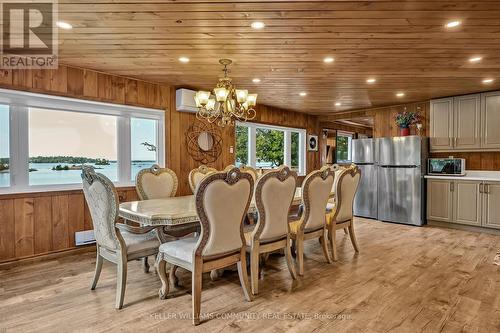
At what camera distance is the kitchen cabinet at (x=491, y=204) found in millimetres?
4586

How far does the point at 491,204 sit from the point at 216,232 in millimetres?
4760

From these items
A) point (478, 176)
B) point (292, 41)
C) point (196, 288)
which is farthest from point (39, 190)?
point (478, 176)

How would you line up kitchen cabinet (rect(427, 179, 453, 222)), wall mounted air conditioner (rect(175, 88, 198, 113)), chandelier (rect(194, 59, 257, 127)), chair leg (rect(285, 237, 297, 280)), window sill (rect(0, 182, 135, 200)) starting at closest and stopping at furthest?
chair leg (rect(285, 237, 297, 280)) → chandelier (rect(194, 59, 257, 127)) → window sill (rect(0, 182, 135, 200)) → wall mounted air conditioner (rect(175, 88, 198, 113)) → kitchen cabinet (rect(427, 179, 453, 222))

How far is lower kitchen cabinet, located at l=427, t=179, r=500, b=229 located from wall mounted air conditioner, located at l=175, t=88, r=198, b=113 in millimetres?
4420

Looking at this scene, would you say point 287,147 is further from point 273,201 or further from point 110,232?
point 110,232

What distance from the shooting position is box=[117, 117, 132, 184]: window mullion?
13.7 feet

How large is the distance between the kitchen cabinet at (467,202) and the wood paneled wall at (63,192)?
460 centimetres

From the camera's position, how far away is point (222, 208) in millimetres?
2104

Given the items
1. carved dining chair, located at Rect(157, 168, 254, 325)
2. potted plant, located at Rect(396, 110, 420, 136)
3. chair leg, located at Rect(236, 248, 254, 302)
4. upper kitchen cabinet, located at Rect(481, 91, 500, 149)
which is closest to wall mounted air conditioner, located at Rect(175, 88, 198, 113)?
carved dining chair, located at Rect(157, 168, 254, 325)

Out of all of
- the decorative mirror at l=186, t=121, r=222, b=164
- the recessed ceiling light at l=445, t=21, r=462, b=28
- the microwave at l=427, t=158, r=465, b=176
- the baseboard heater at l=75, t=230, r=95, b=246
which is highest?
the recessed ceiling light at l=445, t=21, r=462, b=28

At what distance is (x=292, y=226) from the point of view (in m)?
3.15

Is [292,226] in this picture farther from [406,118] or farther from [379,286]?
[406,118]

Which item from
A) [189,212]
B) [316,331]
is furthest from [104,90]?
[316,331]

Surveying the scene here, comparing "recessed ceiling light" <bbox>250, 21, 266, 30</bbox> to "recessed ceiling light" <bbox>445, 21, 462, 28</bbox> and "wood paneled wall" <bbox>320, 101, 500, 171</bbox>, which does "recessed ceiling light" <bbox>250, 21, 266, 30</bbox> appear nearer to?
"recessed ceiling light" <bbox>445, 21, 462, 28</bbox>
